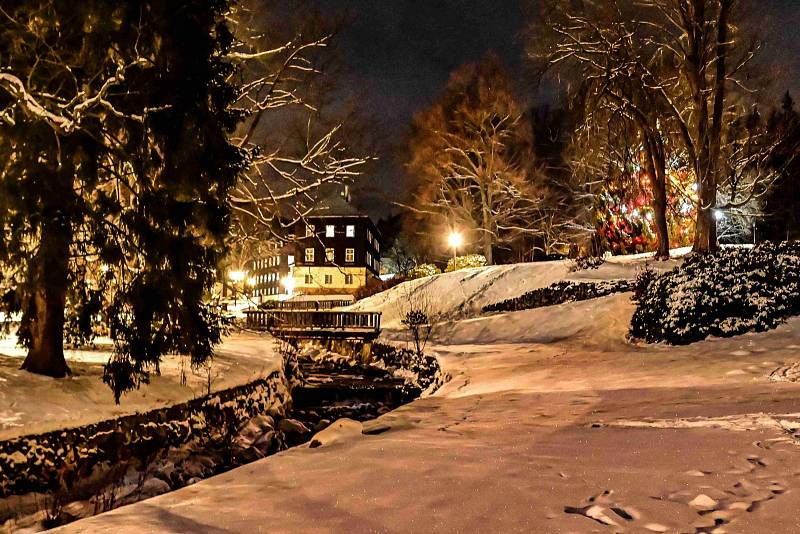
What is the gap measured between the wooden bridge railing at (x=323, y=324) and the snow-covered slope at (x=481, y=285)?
9.81 ft

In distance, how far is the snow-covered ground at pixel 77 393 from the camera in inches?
286

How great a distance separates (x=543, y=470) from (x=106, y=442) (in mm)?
6033

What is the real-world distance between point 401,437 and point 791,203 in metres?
49.1

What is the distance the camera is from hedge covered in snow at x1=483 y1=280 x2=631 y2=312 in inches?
854

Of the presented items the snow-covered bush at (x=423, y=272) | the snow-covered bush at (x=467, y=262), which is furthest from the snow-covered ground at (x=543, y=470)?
the snow-covered bush at (x=423, y=272)

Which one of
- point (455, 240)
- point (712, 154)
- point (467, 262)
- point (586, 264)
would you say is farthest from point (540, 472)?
point (455, 240)

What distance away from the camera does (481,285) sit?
28422 millimetres

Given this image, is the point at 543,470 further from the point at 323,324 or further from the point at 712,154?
the point at 323,324

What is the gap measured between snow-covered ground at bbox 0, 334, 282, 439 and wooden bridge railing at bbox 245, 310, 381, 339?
391 inches

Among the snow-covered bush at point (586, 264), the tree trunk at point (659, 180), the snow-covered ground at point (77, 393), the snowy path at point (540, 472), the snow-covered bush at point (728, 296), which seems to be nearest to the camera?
the snowy path at point (540, 472)

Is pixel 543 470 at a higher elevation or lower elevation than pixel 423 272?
lower

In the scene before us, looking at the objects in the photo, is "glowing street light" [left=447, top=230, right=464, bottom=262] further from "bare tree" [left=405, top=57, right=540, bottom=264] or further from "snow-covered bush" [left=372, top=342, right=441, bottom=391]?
"snow-covered bush" [left=372, top=342, right=441, bottom=391]

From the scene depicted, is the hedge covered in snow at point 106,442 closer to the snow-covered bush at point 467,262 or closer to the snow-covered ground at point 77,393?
the snow-covered ground at point 77,393

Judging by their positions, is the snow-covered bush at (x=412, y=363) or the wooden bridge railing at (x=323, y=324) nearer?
the snow-covered bush at (x=412, y=363)
